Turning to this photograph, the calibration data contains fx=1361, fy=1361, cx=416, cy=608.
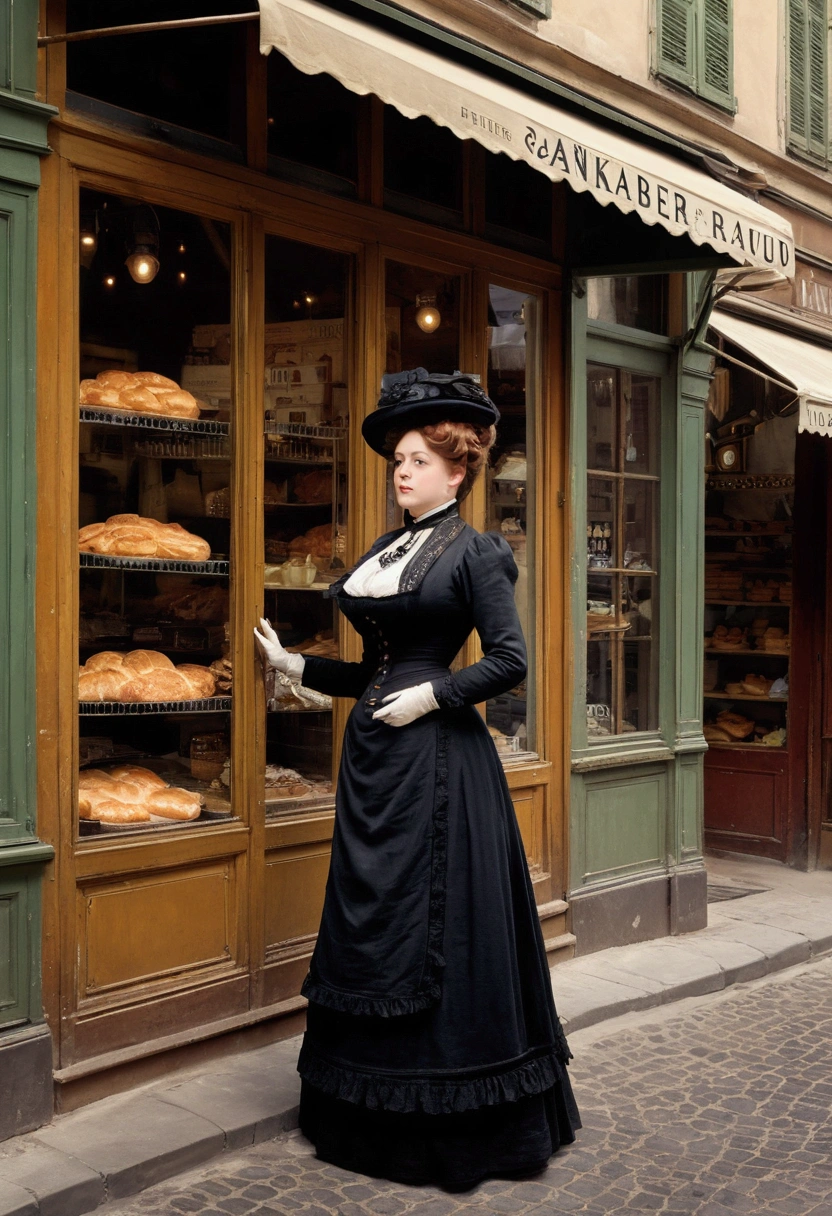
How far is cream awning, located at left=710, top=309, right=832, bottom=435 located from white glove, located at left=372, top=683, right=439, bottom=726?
416 cm

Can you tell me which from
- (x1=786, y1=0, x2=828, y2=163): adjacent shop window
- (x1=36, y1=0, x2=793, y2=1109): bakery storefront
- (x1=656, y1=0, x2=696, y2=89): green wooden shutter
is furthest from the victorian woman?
(x1=786, y1=0, x2=828, y2=163): adjacent shop window

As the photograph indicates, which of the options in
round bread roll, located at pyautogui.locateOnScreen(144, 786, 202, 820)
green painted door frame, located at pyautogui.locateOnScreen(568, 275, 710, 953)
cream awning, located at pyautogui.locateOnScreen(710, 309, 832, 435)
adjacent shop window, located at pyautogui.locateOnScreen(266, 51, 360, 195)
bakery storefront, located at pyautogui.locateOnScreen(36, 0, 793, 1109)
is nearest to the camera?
bakery storefront, located at pyautogui.locateOnScreen(36, 0, 793, 1109)

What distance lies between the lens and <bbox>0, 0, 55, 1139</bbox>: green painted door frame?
14.1 ft

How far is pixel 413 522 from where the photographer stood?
4652 mm

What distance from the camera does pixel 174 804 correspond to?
5090 millimetres

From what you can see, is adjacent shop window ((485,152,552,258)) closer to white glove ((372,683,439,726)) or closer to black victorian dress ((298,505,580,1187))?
black victorian dress ((298,505,580,1187))

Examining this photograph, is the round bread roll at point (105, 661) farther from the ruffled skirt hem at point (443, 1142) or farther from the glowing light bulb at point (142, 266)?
the ruffled skirt hem at point (443, 1142)

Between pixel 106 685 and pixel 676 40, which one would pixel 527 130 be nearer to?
pixel 106 685

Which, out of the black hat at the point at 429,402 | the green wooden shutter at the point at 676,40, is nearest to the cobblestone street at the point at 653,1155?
the black hat at the point at 429,402

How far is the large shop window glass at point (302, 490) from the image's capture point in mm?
5496

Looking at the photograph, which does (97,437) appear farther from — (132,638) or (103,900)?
(103,900)

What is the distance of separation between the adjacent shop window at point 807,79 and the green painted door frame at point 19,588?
6.53m

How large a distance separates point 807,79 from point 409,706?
24.3 feet

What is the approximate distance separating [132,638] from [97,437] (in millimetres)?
779
